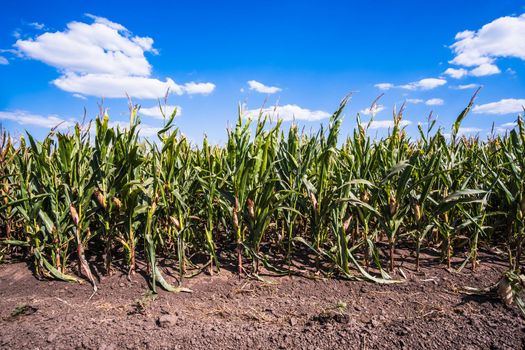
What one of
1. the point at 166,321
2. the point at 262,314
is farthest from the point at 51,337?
the point at 262,314

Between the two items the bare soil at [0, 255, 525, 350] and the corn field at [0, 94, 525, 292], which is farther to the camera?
the corn field at [0, 94, 525, 292]

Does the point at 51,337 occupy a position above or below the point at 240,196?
below

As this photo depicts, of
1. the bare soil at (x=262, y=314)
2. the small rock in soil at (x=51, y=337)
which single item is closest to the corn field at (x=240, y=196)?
the bare soil at (x=262, y=314)

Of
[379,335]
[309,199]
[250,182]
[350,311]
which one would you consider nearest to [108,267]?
[250,182]

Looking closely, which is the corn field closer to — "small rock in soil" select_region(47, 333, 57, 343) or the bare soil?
the bare soil

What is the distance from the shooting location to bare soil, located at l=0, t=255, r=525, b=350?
1739 millimetres

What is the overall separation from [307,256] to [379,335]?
1.04 metres

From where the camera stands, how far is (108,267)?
2.46 m

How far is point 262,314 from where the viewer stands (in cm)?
200

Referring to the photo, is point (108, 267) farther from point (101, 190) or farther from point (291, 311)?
point (291, 311)

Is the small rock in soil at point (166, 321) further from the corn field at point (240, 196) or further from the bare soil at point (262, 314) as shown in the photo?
the corn field at point (240, 196)

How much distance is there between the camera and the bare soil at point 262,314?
174cm

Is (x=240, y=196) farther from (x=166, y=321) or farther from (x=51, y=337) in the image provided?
(x=51, y=337)

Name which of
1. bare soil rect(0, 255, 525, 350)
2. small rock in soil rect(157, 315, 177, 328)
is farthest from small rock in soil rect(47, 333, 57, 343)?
small rock in soil rect(157, 315, 177, 328)
